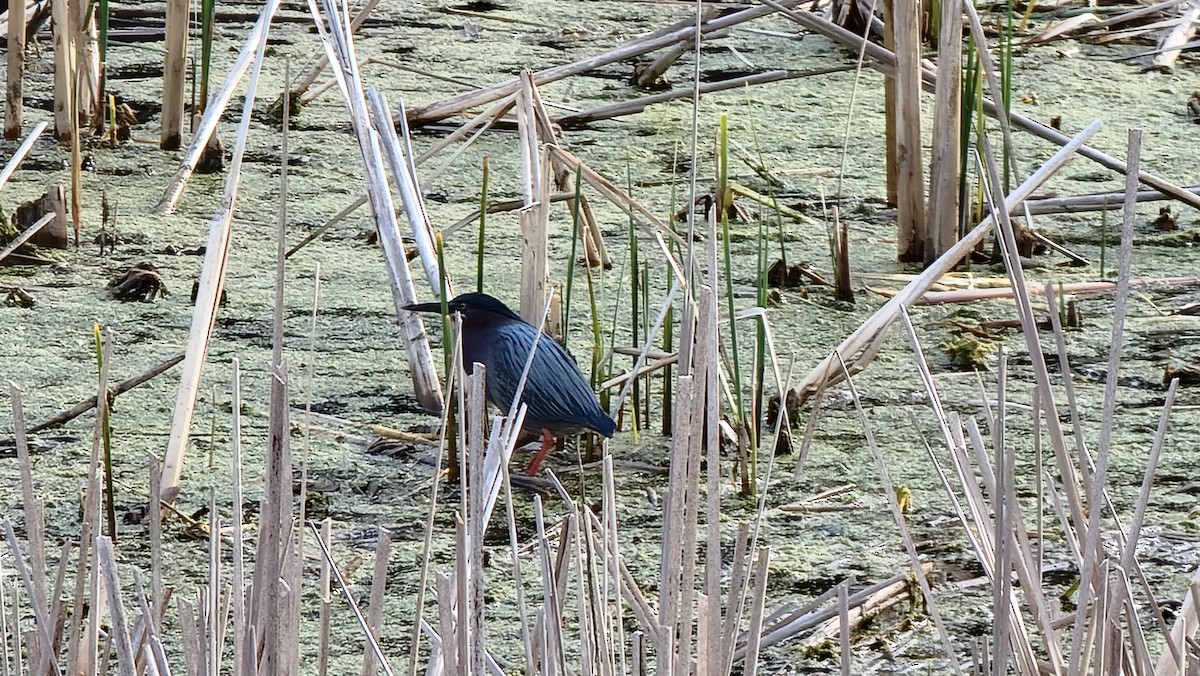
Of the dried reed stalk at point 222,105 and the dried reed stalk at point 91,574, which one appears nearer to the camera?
the dried reed stalk at point 91,574

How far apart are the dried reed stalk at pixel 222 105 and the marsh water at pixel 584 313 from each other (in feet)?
0.14

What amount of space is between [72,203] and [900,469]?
4.42ft

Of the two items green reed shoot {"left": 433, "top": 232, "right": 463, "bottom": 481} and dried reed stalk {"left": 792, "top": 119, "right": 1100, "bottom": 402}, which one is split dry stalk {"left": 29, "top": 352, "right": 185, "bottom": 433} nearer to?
green reed shoot {"left": 433, "top": 232, "right": 463, "bottom": 481}

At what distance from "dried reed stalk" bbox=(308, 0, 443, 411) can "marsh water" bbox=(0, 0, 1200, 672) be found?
0.17ft

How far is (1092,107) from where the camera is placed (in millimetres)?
3287

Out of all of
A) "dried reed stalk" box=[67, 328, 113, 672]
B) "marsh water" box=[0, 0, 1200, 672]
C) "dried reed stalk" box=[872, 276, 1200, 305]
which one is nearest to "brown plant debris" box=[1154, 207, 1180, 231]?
"marsh water" box=[0, 0, 1200, 672]

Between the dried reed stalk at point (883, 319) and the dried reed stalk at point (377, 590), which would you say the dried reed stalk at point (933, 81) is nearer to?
the dried reed stalk at point (883, 319)

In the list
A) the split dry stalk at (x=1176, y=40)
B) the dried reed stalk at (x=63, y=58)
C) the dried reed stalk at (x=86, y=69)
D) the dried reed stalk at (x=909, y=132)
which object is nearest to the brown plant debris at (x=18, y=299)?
the dried reed stalk at (x=63, y=58)

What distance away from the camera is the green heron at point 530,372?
1.90m

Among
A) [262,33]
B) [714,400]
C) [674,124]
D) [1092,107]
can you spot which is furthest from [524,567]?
[1092,107]

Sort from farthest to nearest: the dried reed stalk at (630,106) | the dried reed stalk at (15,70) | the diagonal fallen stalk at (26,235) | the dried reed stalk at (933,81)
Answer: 1. the dried reed stalk at (630,106)
2. the dried reed stalk at (15,70)
3. the dried reed stalk at (933,81)
4. the diagonal fallen stalk at (26,235)

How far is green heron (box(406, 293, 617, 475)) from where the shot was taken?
6.24ft

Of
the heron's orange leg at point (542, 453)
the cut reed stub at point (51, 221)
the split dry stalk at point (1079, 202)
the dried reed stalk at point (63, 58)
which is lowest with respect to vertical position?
the heron's orange leg at point (542, 453)

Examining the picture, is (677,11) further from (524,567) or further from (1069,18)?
(524,567)
